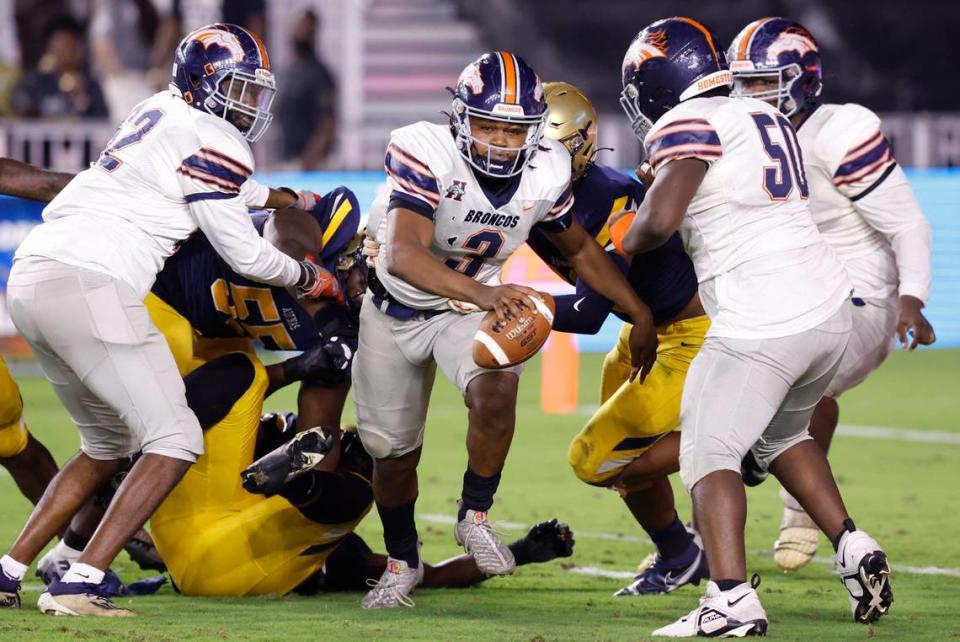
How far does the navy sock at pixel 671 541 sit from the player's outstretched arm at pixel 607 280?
767 millimetres

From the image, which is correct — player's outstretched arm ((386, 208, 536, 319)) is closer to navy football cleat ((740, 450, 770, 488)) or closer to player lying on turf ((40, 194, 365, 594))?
player lying on turf ((40, 194, 365, 594))

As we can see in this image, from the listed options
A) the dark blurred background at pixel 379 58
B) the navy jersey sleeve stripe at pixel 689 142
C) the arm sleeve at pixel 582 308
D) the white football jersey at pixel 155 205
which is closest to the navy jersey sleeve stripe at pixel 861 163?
the arm sleeve at pixel 582 308

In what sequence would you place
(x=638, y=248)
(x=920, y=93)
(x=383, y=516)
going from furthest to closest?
(x=920, y=93) → (x=383, y=516) → (x=638, y=248)

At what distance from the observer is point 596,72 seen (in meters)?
17.7

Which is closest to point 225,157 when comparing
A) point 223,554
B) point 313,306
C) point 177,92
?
point 177,92

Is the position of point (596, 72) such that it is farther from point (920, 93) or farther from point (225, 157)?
point (225, 157)

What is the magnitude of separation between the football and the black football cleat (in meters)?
0.65

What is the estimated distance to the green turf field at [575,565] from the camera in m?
4.89

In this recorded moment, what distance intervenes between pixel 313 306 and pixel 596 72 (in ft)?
40.0

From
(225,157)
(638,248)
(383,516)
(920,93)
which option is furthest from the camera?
(920,93)

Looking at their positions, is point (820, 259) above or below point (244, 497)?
above

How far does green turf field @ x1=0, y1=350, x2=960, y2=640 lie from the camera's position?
489cm

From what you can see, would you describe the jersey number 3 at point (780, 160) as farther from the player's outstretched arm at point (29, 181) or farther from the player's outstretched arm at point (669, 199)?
the player's outstretched arm at point (29, 181)

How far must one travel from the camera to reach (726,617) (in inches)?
183
